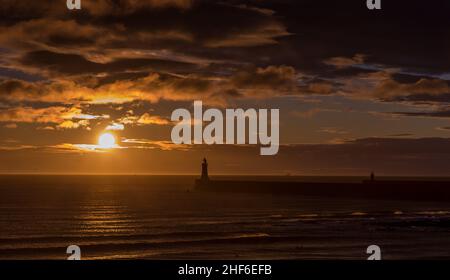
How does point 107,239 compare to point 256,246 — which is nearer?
point 256,246

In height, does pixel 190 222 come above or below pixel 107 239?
above

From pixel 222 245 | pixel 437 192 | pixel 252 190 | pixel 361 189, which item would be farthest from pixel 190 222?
pixel 252 190

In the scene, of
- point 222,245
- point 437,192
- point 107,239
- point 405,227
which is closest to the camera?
point 222,245
